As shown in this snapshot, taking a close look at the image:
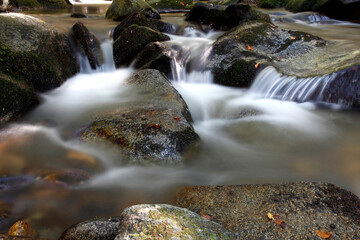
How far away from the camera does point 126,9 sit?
38.8 ft

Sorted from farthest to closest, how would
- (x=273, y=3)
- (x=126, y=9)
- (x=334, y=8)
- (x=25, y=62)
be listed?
(x=273, y=3) < (x=334, y=8) < (x=126, y=9) < (x=25, y=62)

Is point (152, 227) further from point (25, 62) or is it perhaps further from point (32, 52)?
point (32, 52)

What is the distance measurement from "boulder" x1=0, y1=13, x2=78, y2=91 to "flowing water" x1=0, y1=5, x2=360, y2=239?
1.17 ft

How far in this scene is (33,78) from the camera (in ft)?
17.8

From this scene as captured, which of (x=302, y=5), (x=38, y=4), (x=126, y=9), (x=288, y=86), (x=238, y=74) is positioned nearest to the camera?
(x=288, y=86)

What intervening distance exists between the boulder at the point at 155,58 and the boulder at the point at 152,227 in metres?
5.33

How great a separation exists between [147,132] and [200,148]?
93 cm

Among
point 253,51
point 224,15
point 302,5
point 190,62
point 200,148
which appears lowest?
point 200,148

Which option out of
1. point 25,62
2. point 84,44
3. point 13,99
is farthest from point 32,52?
point 84,44

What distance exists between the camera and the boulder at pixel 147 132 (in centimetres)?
371

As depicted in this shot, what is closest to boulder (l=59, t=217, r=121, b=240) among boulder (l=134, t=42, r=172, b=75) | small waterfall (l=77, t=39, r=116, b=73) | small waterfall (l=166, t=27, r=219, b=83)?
boulder (l=134, t=42, r=172, b=75)

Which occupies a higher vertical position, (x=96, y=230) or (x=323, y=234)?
(x=96, y=230)

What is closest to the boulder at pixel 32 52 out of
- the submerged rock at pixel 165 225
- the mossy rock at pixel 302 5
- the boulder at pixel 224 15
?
the submerged rock at pixel 165 225

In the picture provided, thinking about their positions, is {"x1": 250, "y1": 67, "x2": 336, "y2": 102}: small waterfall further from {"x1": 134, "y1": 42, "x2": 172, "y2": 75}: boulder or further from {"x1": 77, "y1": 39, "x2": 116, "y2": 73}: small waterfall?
{"x1": 77, "y1": 39, "x2": 116, "y2": 73}: small waterfall
